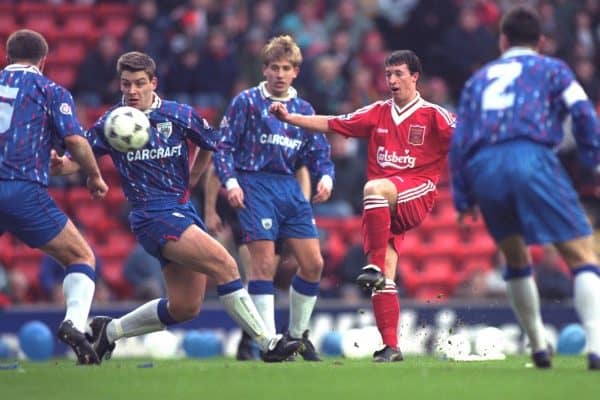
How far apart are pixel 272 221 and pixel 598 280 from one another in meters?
4.07

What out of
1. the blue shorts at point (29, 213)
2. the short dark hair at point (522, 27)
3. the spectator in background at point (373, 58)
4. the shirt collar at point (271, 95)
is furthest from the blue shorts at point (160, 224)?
the spectator in background at point (373, 58)

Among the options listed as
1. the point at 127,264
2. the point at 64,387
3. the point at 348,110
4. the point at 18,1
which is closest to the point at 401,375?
the point at 64,387

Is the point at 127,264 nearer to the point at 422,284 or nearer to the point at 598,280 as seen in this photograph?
the point at 422,284

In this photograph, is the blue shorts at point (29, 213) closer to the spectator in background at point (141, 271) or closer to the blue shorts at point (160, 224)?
the blue shorts at point (160, 224)

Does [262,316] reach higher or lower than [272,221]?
lower

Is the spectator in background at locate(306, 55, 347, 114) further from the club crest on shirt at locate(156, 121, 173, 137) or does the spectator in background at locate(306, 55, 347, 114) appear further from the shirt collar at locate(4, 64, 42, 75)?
the shirt collar at locate(4, 64, 42, 75)

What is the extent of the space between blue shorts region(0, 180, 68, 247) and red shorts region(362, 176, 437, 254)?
8.08ft

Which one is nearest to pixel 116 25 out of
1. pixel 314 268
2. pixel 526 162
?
pixel 314 268

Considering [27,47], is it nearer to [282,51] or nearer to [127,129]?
[127,129]

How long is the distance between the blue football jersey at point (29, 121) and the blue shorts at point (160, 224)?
0.81 metres

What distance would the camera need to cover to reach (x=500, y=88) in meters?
9.48

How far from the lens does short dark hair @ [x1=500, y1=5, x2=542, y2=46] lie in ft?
31.3

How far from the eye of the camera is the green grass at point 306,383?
328 inches

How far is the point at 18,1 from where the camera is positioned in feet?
73.4
